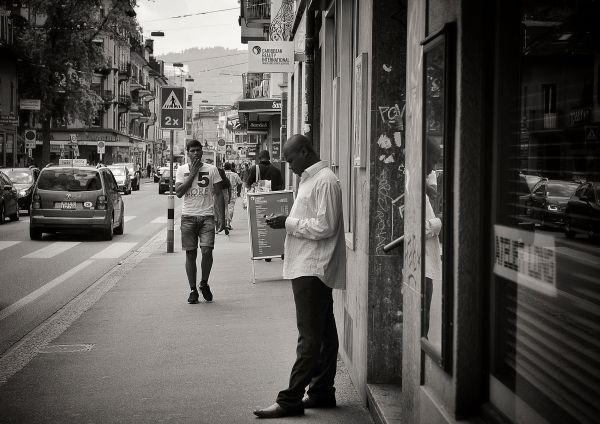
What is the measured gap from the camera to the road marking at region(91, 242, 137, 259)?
58.7 ft

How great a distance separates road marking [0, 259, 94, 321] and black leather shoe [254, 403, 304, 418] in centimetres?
531

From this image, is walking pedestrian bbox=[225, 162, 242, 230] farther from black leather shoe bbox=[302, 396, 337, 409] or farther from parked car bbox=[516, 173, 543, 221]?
parked car bbox=[516, 173, 543, 221]

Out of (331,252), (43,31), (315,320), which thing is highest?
(43,31)

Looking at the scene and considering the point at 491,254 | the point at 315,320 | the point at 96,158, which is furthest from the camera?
the point at 96,158

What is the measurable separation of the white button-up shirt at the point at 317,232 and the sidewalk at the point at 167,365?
1.01 meters

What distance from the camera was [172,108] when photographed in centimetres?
1936

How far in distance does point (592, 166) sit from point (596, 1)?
0.49 meters

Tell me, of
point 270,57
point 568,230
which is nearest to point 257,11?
point 270,57

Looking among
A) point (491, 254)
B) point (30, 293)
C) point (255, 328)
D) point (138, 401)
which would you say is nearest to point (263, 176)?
point (30, 293)

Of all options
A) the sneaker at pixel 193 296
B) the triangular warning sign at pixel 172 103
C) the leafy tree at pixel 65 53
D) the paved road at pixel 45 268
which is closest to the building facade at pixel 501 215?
the paved road at pixel 45 268

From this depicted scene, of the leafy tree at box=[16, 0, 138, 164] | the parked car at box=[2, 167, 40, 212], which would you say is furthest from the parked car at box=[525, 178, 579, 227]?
the leafy tree at box=[16, 0, 138, 164]

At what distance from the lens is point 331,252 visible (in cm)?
601

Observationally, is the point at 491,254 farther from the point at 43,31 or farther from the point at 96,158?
the point at 96,158

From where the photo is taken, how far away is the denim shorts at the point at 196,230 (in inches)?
446
